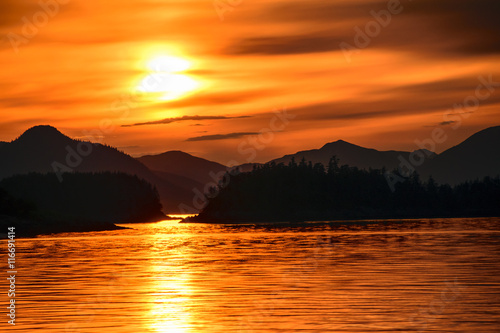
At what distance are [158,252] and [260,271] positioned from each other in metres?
30.5

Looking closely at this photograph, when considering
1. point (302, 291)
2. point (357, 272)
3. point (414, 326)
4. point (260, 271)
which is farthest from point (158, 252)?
point (414, 326)

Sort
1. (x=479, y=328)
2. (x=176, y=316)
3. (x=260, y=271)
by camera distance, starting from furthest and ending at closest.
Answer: (x=260, y=271)
(x=176, y=316)
(x=479, y=328)

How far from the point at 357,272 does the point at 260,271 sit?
7629mm

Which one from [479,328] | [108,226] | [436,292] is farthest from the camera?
A: [108,226]

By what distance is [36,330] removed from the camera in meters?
32.1

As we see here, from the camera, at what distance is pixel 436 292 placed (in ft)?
136

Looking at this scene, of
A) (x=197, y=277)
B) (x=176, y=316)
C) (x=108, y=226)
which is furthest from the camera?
(x=108, y=226)

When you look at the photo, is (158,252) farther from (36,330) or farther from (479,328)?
(479,328)

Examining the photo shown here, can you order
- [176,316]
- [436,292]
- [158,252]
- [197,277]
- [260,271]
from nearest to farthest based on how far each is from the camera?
1. [176,316]
2. [436,292]
3. [197,277]
4. [260,271]
5. [158,252]

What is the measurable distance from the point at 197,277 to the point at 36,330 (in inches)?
832

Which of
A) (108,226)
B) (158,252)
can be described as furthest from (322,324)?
(108,226)

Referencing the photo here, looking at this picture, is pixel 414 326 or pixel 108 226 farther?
pixel 108 226

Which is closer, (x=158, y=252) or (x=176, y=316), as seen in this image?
(x=176, y=316)

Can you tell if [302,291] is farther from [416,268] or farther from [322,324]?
[416,268]
